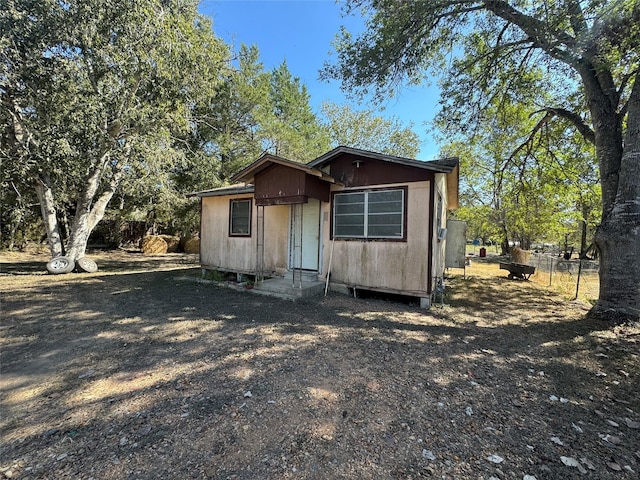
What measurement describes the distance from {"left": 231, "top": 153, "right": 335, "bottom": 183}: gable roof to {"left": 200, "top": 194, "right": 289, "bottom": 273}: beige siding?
985 mm

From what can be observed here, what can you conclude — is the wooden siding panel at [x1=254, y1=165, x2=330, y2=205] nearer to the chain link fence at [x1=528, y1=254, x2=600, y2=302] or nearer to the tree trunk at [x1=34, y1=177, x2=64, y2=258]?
the chain link fence at [x1=528, y1=254, x2=600, y2=302]

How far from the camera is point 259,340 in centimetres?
422

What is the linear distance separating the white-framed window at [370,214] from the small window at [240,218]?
289cm

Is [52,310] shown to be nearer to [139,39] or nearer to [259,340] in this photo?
[259,340]

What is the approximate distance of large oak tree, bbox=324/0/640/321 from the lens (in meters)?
5.18

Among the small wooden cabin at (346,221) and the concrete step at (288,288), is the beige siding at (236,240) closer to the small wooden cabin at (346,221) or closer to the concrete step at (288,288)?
the small wooden cabin at (346,221)

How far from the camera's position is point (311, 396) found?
2.81 metres

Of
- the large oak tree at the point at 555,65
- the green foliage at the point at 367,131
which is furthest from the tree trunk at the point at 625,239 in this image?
the green foliage at the point at 367,131

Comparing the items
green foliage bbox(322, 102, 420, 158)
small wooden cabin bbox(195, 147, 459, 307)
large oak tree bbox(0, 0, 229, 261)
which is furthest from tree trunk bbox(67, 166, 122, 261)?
green foliage bbox(322, 102, 420, 158)

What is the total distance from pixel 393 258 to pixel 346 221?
4.71 ft

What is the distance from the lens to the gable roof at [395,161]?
5852 millimetres

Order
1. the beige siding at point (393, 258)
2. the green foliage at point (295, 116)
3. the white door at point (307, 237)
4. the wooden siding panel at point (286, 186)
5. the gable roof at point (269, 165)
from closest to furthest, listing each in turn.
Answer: the beige siding at point (393, 258) < the gable roof at point (269, 165) < the wooden siding panel at point (286, 186) < the white door at point (307, 237) < the green foliage at point (295, 116)

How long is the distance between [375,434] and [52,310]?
6.41 m

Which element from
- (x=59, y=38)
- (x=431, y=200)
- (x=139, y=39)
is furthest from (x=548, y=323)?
(x=59, y=38)
